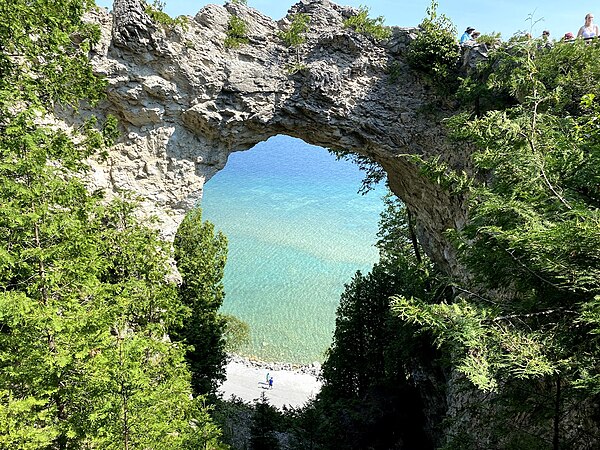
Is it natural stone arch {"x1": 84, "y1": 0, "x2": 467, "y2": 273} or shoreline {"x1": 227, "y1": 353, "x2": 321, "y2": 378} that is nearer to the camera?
natural stone arch {"x1": 84, "y1": 0, "x2": 467, "y2": 273}

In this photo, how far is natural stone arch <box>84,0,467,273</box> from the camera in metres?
11.0

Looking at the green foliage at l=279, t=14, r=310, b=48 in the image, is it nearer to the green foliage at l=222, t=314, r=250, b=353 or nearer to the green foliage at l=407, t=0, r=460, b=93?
the green foliage at l=407, t=0, r=460, b=93

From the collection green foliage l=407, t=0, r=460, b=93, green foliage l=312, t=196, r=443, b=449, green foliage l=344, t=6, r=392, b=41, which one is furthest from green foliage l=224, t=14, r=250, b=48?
green foliage l=312, t=196, r=443, b=449

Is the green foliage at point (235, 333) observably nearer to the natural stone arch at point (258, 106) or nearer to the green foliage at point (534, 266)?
the natural stone arch at point (258, 106)

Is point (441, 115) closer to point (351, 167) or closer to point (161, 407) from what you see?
point (161, 407)

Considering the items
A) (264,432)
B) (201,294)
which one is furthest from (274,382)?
(201,294)

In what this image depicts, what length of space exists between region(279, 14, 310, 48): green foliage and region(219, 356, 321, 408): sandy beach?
17824 mm

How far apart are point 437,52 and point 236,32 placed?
19.7 ft

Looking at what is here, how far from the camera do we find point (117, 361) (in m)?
4.89

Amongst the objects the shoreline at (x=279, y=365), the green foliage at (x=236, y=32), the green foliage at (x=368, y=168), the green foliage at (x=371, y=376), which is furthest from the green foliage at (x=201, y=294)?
the shoreline at (x=279, y=365)

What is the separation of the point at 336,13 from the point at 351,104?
3.13 m

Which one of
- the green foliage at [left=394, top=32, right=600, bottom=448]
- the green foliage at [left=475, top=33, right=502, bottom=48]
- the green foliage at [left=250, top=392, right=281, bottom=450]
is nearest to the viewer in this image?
the green foliage at [left=394, top=32, right=600, bottom=448]

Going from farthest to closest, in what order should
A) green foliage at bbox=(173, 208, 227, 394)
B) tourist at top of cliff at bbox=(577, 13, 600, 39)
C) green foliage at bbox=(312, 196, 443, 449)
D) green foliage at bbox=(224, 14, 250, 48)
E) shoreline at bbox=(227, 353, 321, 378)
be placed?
1. shoreline at bbox=(227, 353, 321, 378)
2. green foliage at bbox=(173, 208, 227, 394)
3. green foliage at bbox=(312, 196, 443, 449)
4. green foliage at bbox=(224, 14, 250, 48)
5. tourist at top of cliff at bbox=(577, 13, 600, 39)

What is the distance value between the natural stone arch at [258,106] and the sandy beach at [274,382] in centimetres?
1396
